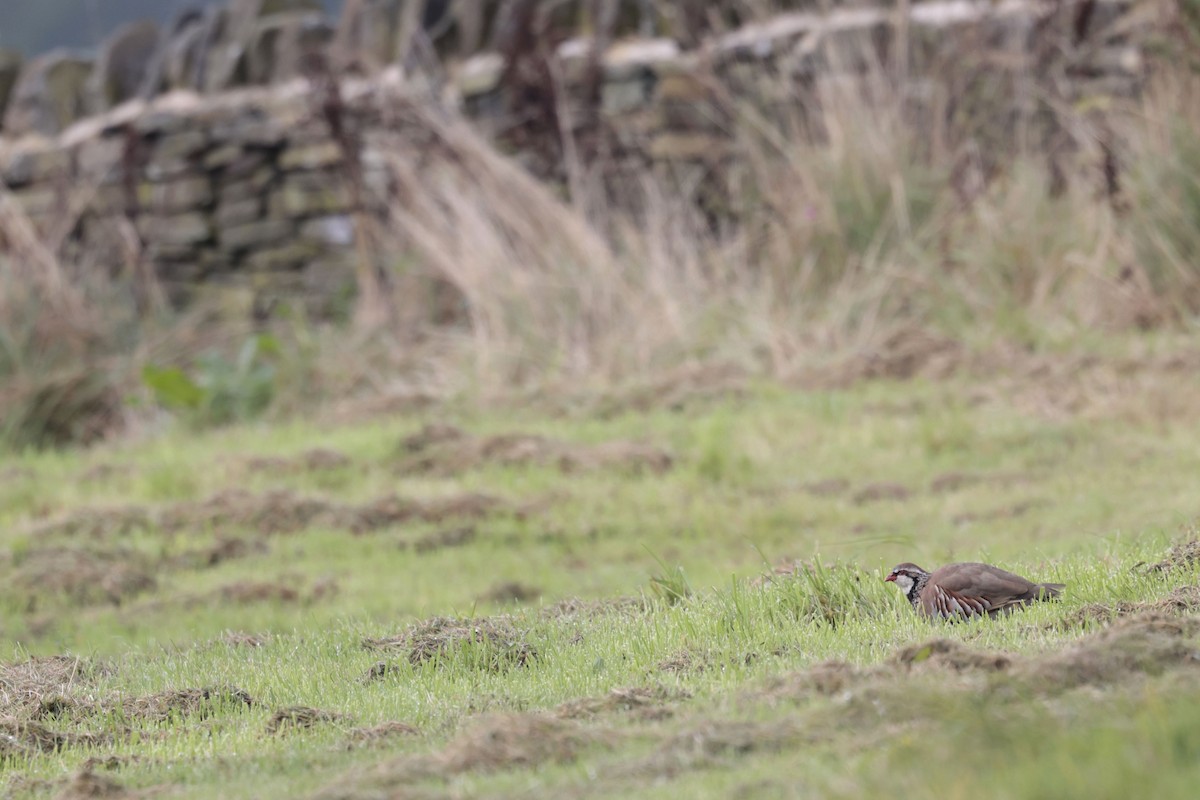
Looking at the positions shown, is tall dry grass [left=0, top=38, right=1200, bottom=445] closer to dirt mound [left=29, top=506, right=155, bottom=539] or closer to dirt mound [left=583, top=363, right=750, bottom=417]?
dirt mound [left=583, top=363, right=750, bottom=417]

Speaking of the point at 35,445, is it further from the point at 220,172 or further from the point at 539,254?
the point at 220,172

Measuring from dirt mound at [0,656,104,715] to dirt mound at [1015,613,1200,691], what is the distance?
2.31 m

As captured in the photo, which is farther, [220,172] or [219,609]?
[220,172]

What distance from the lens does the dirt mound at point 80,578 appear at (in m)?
6.47

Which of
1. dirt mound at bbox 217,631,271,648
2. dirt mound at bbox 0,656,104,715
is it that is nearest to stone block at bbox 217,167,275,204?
dirt mound at bbox 217,631,271,648

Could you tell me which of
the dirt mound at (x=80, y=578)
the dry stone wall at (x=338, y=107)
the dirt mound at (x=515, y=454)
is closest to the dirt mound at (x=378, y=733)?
the dirt mound at (x=80, y=578)

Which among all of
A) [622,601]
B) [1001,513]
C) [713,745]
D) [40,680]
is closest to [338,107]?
[1001,513]

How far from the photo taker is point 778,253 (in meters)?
10.7

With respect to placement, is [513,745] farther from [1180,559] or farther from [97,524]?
[97,524]

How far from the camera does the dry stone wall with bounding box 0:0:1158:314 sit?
38.3 feet

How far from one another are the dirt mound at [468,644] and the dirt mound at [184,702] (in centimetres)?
41

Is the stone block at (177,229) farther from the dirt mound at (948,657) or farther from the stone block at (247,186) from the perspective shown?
the dirt mound at (948,657)

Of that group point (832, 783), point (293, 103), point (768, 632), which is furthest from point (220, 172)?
point (832, 783)

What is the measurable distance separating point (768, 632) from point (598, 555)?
9.66ft
